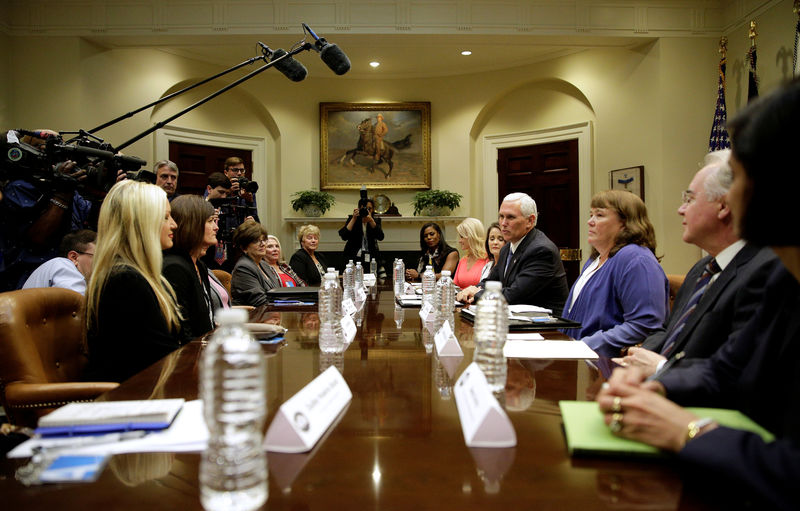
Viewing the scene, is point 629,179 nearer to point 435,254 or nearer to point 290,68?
point 435,254

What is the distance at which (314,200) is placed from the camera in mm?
7770

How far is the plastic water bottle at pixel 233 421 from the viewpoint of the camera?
0.67 metres

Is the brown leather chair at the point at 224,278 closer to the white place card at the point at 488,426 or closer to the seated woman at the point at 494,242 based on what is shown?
the seated woman at the point at 494,242

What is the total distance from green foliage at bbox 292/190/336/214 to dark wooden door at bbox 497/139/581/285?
7.83 ft

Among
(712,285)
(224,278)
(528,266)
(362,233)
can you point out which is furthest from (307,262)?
(712,285)

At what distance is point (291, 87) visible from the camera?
799cm

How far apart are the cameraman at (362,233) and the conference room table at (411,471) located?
4.69 meters

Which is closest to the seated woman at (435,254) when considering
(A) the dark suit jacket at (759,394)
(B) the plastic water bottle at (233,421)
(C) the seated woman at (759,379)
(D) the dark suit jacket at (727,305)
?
(D) the dark suit jacket at (727,305)

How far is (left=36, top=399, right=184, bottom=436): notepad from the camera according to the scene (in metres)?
0.88

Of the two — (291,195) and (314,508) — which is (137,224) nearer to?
(314,508)

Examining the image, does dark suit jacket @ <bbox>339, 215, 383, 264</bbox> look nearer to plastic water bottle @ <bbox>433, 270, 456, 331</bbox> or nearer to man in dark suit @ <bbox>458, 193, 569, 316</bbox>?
man in dark suit @ <bbox>458, 193, 569, 316</bbox>

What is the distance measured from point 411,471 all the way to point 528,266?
2.36m

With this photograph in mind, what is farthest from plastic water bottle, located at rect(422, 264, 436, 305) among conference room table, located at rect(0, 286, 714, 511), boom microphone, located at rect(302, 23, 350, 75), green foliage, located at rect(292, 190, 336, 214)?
green foliage, located at rect(292, 190, 336, 214)

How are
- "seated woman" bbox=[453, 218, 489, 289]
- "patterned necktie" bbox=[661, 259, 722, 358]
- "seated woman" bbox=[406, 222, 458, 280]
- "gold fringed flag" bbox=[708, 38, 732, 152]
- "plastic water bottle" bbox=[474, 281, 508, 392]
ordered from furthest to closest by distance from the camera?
"seated woman" bbox=[406, 222, 458, 280] → "gold fringed flag" bbox=[708, 38, 732, 152] → "seated woman" bbox=[453, 218, 489, 289] → "patterned necktie" bbox=[661, 259, 722, 358] → "plastic water bottle" bbox=[474, 281, 508, 392]
